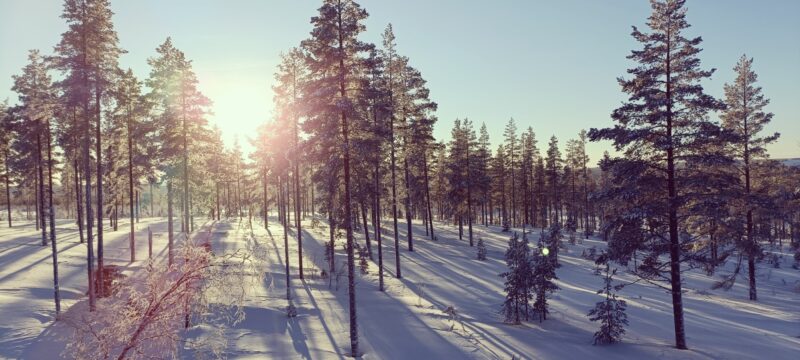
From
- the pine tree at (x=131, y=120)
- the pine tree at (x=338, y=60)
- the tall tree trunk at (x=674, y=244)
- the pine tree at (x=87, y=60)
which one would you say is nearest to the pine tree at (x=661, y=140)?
the tall tree trunk at (x=674, y=244)

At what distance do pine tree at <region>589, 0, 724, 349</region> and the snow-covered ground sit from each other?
3.86 metres

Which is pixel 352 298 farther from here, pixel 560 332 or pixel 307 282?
pixel 307 282

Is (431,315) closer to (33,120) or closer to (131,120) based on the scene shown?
(131,120)

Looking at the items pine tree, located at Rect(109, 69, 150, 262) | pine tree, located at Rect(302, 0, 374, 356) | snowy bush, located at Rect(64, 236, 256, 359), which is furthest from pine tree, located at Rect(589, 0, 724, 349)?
pine tree, located at Rect(109, 69, 150, 262)

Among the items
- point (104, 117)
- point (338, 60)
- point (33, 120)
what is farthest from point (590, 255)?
point (33, 120)

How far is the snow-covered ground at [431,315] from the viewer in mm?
16500

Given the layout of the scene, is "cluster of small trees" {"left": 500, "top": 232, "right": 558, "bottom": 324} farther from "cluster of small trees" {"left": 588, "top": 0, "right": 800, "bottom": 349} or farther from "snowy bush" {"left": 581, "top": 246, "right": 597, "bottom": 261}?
"snowy bush" {"left": 581, "top": 246, "right": 597, "bottom": 261}

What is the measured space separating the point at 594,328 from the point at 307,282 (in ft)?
55.4

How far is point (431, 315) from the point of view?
70.7 feet

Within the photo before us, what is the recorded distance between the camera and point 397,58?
1227 inches

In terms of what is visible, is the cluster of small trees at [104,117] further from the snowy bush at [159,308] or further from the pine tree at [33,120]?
the snowy bush at [159,308]

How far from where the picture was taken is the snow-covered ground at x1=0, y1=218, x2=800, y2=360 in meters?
16.5

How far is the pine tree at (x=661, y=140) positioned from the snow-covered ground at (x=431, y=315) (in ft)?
12.7

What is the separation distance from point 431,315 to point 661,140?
12.5 meters
